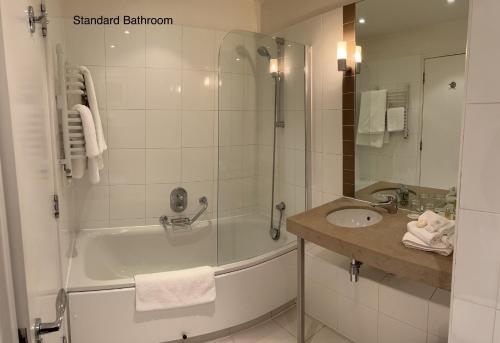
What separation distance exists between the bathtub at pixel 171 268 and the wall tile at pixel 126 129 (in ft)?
2.42

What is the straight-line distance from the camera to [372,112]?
2148mm

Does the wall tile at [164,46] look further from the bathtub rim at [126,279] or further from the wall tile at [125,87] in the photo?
the bathtub rim at [126,279]

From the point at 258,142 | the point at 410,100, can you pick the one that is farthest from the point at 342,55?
the point at 258,142

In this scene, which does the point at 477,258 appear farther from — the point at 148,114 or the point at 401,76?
the point at 148,114

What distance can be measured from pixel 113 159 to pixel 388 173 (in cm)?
214

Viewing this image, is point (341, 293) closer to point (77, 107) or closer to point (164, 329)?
point (164, 329)

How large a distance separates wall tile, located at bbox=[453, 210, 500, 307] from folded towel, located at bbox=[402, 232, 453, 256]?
434mm

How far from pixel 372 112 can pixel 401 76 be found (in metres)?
0.28

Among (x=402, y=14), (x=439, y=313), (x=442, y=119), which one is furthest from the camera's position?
(x=402, y=14)

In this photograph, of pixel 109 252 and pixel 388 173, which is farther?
pixel 109 252

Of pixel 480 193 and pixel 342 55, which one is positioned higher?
pixel 342 55

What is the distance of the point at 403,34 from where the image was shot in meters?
1.92

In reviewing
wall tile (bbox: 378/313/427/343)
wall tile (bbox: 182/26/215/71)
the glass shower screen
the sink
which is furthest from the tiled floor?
wall tile (bbox: 182/26/215/71)

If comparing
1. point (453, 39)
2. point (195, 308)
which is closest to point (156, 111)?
point (195, 308)
